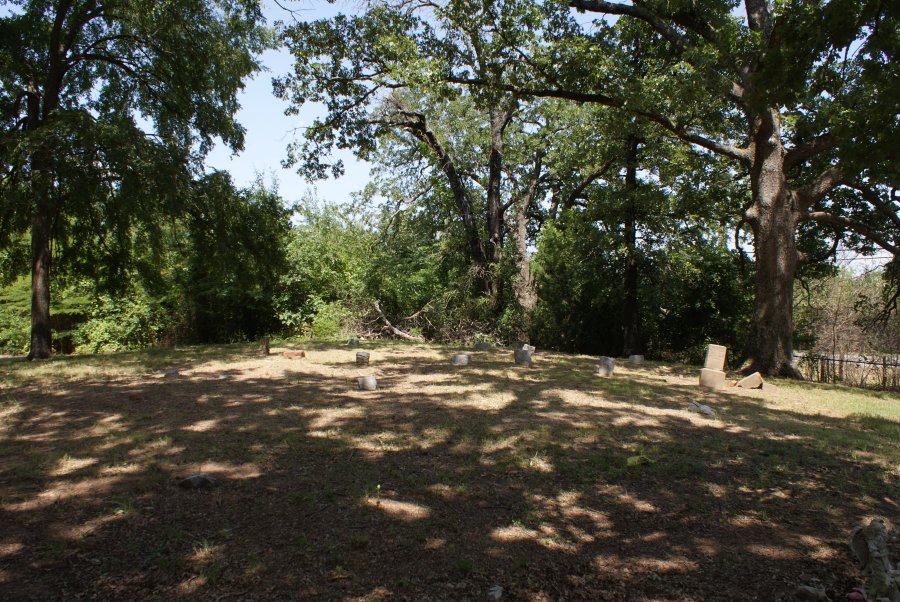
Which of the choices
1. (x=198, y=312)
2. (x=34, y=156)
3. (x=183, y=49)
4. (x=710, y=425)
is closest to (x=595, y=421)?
(x=710, y=425)

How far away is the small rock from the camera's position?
2564mm

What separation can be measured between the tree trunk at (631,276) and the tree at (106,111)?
10316 mm

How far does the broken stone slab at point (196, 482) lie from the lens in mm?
3740

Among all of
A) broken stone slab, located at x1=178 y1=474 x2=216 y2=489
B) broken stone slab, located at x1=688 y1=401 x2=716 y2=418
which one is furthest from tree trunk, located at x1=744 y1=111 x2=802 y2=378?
broken stone slab, located at x1=178 y1=474 x2=216 y2=489

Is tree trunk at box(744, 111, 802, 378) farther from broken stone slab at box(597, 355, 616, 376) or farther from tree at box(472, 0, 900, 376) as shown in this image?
broken stone slab at box(597, 355, 616, 376)

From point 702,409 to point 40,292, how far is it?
1297cm

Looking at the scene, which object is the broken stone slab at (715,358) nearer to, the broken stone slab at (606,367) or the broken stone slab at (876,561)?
the broken stone slab at (606,367)

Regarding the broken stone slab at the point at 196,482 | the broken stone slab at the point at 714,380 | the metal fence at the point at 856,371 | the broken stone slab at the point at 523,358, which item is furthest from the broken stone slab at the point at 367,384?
the metal fence at the point at 856,371

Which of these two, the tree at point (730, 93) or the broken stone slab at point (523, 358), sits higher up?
the tree at point (730, 93)

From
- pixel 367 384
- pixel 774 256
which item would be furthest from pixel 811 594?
pixel 774 256

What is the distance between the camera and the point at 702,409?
6.66 m

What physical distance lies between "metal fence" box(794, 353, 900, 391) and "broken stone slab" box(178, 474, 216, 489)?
13.8m

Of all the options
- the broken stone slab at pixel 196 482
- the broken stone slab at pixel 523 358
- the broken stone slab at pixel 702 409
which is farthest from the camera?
the broken stone slab at pixel 523 358

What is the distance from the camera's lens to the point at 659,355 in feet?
56.4
